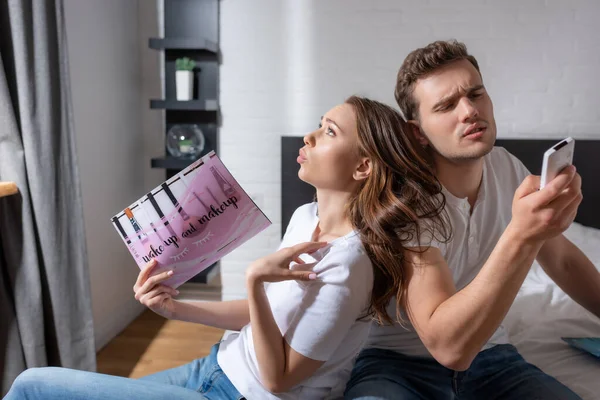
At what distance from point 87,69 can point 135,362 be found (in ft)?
4.18

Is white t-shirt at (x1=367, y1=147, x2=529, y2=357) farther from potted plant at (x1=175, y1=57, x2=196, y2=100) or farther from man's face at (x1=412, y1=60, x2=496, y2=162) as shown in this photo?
potted plant at (x1=175, y1=57, x2=196, y2=100)

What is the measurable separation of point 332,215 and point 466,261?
320 millimetres

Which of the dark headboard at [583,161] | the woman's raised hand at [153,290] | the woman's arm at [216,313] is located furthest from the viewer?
the dark headboard at [583,161]

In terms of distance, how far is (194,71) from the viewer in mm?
2436

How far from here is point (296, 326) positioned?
90cm

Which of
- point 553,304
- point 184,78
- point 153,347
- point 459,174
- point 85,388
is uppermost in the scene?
point 184,78

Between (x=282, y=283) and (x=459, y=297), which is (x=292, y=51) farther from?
(x=459, y=297)

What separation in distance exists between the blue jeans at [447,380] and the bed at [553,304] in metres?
0.14

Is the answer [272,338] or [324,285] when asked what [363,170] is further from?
[272,338]

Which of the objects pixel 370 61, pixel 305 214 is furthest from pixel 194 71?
pixel 305 214

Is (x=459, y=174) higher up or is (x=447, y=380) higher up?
(x=459, y=174)

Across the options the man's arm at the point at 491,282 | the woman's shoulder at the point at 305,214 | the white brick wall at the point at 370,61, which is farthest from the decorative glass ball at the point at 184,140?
the man's arm at the point at 491,282

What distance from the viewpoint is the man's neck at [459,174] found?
107cm

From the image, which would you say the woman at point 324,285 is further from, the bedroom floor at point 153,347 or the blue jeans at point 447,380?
the bedroom floor at point 153,347
